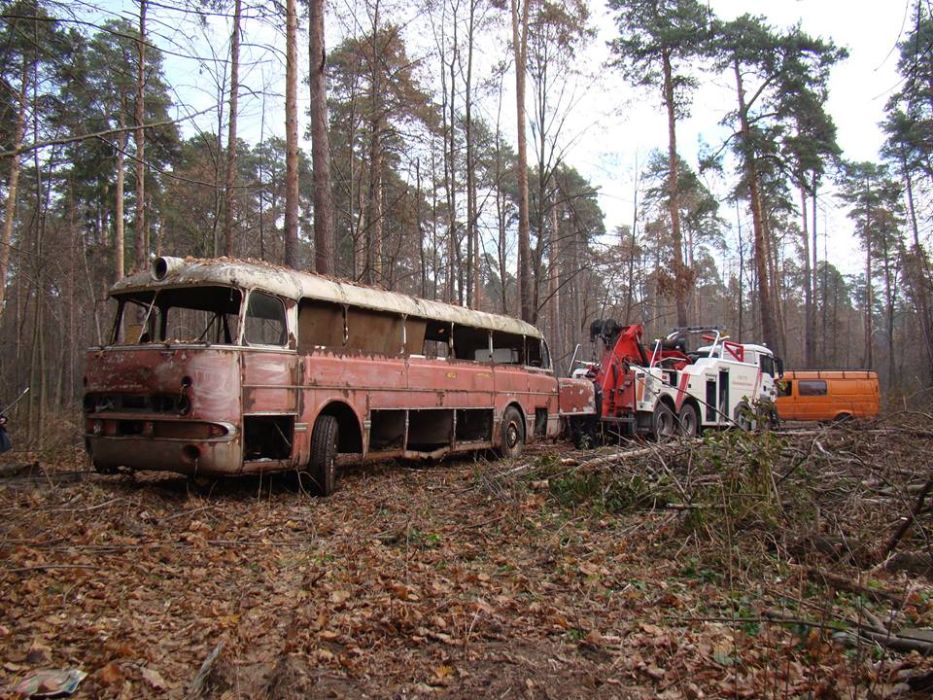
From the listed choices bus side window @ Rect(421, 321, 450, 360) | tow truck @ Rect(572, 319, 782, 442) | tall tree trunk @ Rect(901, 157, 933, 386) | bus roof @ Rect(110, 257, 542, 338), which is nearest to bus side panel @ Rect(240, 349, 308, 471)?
bus roof @ Rect(110, 257, 542, 338)

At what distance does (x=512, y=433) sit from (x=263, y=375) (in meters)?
6.40

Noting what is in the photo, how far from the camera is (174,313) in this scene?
829 centimetres

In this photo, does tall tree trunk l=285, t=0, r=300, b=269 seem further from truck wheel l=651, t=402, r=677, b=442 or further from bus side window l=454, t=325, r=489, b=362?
truck wheel l=651, t=402, r=677, b=442

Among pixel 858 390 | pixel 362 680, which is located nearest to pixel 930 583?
pixel 362 680

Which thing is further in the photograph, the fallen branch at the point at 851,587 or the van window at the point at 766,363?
the van window at the point at 766,363

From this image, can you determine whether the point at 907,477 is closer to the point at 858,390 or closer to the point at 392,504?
the point at 392,504

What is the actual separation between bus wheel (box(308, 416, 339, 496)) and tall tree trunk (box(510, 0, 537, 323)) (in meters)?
10.7

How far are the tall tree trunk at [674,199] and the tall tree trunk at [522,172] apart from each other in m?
6.72

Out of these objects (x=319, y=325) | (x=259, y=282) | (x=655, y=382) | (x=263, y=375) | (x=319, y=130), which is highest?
(x=319, y=130)

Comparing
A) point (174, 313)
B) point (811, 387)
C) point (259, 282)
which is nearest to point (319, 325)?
point (259, 282)

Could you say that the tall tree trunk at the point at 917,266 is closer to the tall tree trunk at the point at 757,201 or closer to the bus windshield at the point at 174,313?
the tall tree trunk at the point at 757,201

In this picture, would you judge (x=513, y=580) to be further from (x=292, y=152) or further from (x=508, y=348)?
(x=292, y=152)

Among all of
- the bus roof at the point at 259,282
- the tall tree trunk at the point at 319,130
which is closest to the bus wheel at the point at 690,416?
the bus roof at the point at 259,282

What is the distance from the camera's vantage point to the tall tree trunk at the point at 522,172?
18156 mm
